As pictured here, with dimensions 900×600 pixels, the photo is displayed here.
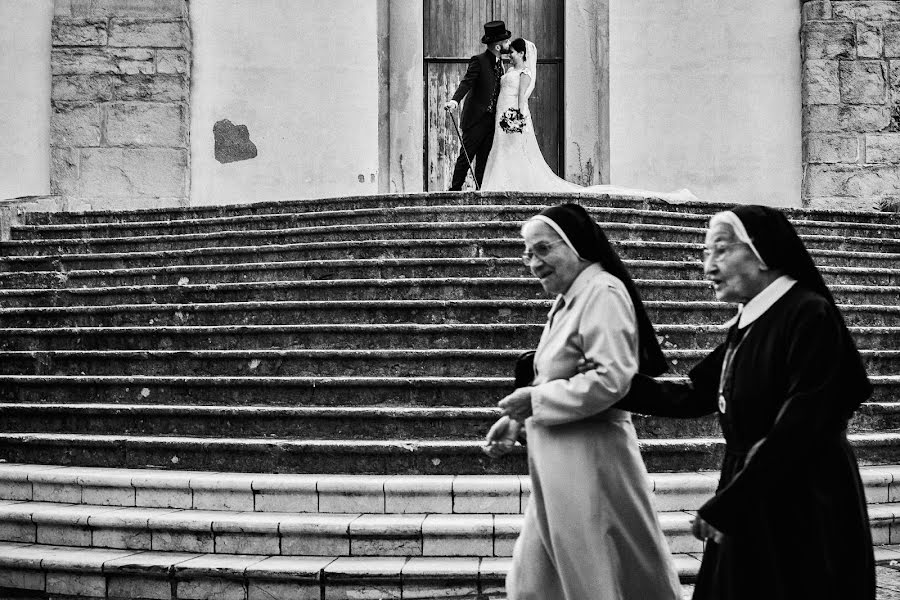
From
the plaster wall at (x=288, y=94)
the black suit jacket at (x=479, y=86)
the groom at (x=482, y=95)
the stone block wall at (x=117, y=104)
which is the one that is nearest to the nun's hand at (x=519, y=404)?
the groom at (x=482, y=95)

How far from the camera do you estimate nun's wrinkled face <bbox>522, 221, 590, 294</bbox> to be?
3221mm

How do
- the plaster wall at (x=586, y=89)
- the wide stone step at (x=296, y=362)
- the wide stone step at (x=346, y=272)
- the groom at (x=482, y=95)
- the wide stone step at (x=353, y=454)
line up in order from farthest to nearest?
the plaster wall at (x=586, y=89), the groom at (x=482, y=95), the wide stone step at (x=346, y=272), the wide stone step at (x=296, y=362), the wide stone step at (x=353, y=454)

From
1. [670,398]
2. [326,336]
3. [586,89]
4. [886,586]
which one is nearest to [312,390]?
[326,336]

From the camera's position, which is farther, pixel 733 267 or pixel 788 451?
pixel 733 267

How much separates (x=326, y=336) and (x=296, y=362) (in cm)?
34

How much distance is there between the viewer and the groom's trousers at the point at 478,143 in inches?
442

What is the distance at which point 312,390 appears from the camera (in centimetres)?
650

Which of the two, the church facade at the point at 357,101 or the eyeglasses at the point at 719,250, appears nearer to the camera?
the eyeglasses at the point at 719,250

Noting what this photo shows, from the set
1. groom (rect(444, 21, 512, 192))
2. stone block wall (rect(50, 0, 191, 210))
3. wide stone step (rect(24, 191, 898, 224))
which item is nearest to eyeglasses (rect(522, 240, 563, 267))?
wide stone step (rect(24, 191, 898, 224))

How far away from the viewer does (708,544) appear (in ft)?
9.20

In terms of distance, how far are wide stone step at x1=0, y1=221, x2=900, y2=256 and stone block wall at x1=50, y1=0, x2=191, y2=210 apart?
3.57 m

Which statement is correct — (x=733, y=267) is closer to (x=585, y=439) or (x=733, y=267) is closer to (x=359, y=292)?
(x=585, y=439)

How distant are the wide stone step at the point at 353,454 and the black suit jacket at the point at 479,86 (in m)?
6.12

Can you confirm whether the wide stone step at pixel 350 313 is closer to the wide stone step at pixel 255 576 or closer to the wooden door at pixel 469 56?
the wide stone step at pixel 255 576
